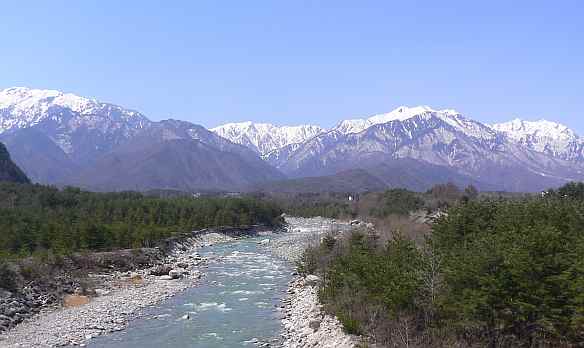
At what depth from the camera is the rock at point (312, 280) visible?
48719 millimetres

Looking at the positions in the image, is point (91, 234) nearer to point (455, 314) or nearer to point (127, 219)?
point (127, 219)

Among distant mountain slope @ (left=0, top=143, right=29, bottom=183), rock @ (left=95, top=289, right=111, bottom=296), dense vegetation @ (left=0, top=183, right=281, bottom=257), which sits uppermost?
distant mountain slope @ (left=0, top=143, right=29, bottom=183)

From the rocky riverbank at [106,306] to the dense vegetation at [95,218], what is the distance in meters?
7.71

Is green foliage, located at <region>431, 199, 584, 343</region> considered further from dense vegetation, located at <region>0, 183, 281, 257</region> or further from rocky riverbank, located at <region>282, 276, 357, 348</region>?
dense vegetation, located at <region>0, 183, 281, 257</region>

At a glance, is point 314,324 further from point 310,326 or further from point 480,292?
point 480,292

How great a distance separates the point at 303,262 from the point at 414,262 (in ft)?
99.9

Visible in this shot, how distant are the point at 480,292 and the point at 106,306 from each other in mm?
30342

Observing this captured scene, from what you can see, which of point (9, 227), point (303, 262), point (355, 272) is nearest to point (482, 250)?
point (355, 272)

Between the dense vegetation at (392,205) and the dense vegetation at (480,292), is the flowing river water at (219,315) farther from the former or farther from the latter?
the dense vegetation at (392,205)

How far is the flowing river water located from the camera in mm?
33000

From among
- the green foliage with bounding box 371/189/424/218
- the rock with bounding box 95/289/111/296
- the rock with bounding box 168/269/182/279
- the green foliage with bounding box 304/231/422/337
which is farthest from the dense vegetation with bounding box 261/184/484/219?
the rock with bounding box 95/289/111/296

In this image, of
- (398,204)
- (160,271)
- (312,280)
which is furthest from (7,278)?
(398,204)

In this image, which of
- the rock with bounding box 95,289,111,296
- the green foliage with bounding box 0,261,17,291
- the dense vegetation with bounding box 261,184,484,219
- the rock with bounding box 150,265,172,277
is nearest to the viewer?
the green foliage with bounding box 0,261,17,291

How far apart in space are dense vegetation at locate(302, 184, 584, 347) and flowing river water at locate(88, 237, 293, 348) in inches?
254
